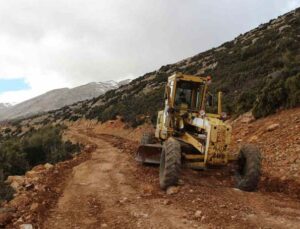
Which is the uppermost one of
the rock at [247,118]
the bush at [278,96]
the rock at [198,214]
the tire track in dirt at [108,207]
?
the bush at [278,96]

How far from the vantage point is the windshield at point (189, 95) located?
478 inches

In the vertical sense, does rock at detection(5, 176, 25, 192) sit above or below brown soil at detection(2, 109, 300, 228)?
below

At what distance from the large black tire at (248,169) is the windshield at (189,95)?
233cm

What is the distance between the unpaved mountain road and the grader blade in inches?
22.4

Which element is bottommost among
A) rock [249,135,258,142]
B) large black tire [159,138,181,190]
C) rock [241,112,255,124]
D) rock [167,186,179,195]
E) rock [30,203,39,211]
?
rock [30,203,39,211]

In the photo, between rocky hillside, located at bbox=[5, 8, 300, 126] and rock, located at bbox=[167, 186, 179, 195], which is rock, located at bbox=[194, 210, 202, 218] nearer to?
rock, located at bbox=[167, 186, 179, 195]

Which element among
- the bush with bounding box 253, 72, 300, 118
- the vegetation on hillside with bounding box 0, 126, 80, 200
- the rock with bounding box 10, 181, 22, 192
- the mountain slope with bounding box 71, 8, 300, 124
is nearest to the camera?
the rock with bounding box 10, 181, 22, 192

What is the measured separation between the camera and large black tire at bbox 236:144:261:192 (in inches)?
380

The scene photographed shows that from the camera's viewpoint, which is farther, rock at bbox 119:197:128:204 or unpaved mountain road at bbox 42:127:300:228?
rock at bbox 119:197:128:204

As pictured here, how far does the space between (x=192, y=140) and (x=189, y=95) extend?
1914mm

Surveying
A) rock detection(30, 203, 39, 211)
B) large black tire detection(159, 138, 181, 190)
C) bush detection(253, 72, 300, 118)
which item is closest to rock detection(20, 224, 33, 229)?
rock detection(30, 203, 39, 211)

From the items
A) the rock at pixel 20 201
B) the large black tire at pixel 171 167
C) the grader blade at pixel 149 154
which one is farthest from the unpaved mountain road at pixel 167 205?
the rock at pixel 20 201

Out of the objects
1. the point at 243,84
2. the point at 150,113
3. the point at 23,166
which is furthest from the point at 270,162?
the point at 150,113

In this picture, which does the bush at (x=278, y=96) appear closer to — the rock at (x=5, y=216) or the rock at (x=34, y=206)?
the rock at (x=34, y=206)
